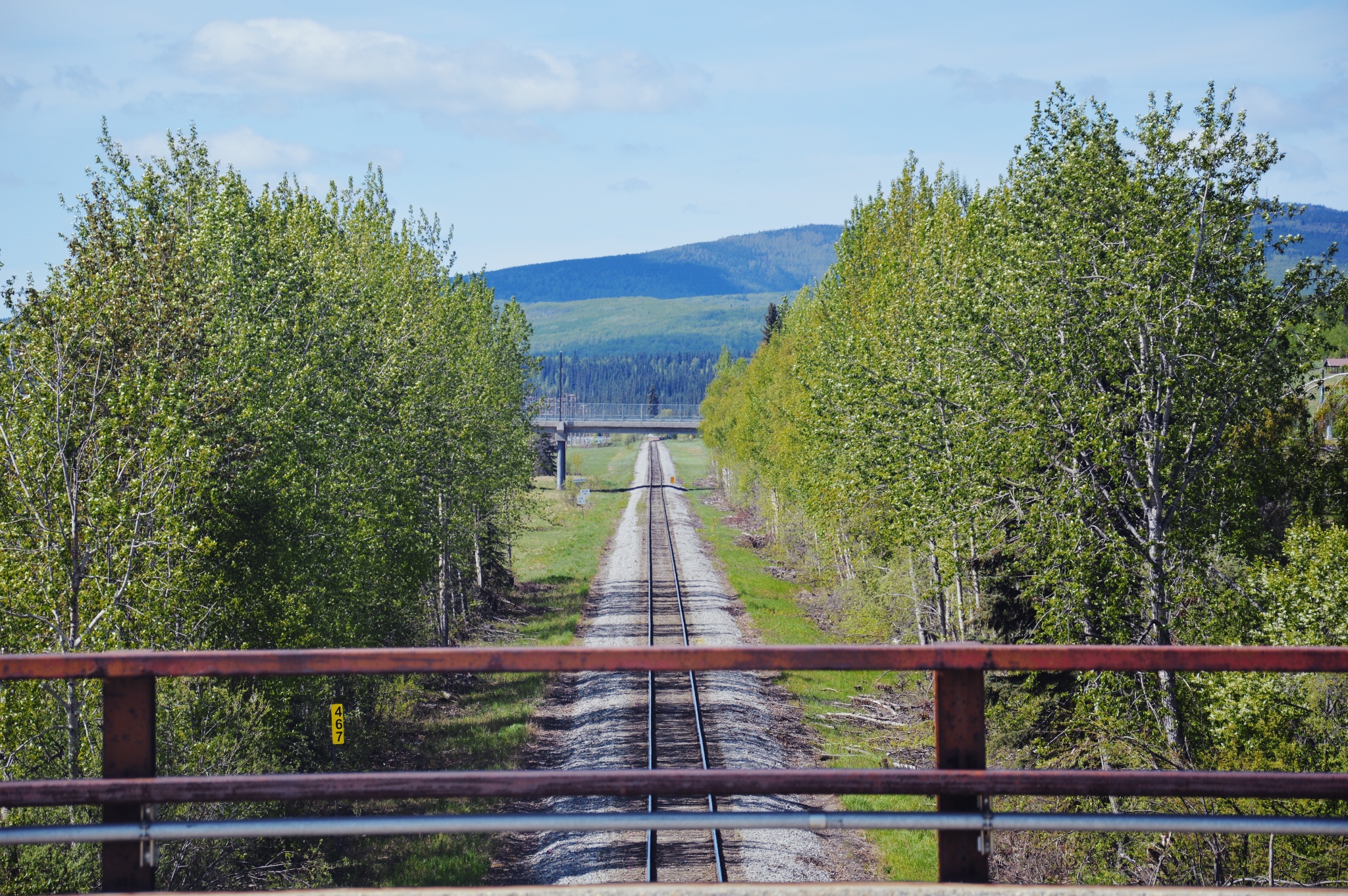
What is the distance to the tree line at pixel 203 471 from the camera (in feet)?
53.2

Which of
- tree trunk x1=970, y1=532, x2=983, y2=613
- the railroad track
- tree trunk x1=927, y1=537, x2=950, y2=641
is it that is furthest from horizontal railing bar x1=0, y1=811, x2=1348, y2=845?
tree trunk x1=927, y1=537, x2=950, y2=641

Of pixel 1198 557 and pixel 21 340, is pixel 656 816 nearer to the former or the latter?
pixel 21 340

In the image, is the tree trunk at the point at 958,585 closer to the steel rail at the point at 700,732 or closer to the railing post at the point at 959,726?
the steel rail at the point at 700,732

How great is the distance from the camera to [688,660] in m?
4.19

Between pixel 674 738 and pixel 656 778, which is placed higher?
pixel 656 778

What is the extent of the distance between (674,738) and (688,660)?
18.4 m

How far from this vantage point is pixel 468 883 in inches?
639

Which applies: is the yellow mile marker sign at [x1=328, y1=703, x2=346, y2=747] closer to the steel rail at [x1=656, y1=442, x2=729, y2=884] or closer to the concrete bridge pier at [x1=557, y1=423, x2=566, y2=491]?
the steel rail at [x1=656, y1=442, x2=729, y2=884]

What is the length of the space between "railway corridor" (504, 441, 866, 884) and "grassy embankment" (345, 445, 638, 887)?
0.68m

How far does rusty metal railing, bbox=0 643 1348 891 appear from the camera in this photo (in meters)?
4.14

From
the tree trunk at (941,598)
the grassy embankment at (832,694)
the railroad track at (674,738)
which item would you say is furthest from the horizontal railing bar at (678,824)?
the tree trunk at (941,598)

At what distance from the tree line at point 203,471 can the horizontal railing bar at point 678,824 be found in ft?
38.5

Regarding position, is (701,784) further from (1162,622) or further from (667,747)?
(667,747)

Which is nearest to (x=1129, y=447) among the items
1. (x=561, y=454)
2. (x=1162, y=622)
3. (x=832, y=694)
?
(x=1162, y=622)
